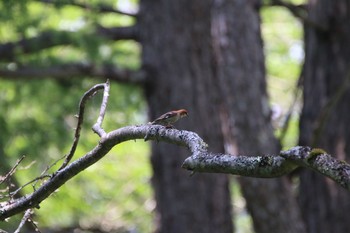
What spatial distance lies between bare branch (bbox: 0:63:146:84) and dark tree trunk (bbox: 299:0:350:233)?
144 centimetres

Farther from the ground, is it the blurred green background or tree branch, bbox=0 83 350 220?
the blurred green background

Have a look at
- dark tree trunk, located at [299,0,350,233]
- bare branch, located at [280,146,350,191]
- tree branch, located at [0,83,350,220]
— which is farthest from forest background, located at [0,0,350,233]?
bare branch, located at [280,146,350,191]

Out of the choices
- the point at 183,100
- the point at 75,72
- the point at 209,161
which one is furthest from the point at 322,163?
the point at 75,72

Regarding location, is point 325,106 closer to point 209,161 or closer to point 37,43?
point 37,43

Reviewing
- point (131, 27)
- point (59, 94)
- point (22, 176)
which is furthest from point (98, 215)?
point (131, 27)

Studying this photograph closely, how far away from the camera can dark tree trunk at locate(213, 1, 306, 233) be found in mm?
5730

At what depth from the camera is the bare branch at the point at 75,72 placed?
20.0ft

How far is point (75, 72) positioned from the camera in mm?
6289

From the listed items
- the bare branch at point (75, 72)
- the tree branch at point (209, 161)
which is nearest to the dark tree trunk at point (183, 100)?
the bare branch at point (75, 72)

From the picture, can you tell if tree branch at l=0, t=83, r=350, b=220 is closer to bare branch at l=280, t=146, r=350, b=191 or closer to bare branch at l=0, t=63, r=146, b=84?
bare branch at l=280, t=146, r=350, b=191

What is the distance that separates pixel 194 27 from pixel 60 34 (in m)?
1.13

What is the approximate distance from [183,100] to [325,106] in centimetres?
137

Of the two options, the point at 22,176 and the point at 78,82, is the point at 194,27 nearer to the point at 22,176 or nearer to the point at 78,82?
the point at 78,82

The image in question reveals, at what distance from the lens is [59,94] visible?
7094mm
